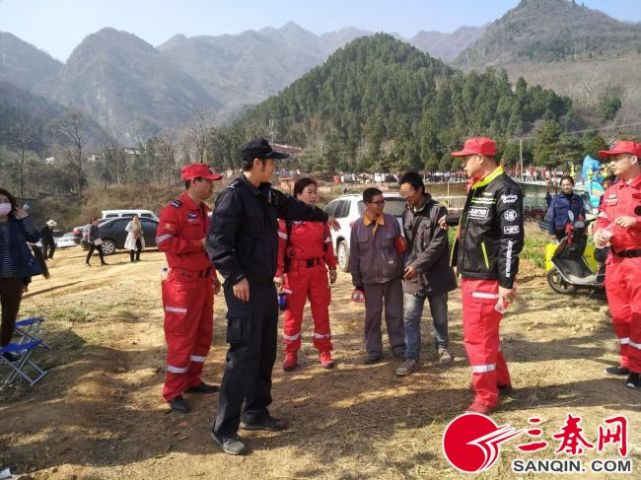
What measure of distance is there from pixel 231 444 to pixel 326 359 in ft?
5.34

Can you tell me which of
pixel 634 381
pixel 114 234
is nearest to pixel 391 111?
pixel 114 234

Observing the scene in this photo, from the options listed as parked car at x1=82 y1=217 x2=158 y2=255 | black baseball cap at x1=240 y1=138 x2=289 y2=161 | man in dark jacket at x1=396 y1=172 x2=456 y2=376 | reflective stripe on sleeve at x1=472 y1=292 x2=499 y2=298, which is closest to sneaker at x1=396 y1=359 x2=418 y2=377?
man in dark jacket at x1=396 y1=172 x2=456 y2=376

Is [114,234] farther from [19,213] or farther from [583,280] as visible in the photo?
[583,280]

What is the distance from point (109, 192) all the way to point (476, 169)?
4883 cm

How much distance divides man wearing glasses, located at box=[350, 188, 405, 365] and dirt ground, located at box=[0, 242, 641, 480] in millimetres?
274

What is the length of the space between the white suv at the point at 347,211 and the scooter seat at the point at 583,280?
303cm

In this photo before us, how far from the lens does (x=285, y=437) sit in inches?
130

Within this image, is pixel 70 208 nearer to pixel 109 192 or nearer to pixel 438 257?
pixel 109 192

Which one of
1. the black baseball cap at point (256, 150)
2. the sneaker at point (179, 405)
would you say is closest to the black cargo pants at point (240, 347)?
the sneaker at point (179, 405)

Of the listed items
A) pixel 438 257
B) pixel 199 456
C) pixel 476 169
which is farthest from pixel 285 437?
pixel 476 169

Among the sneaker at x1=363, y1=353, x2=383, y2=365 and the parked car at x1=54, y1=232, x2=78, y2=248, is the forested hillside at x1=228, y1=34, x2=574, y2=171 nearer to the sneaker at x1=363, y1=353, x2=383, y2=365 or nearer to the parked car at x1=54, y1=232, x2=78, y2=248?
the parked car at x1=54, y1=232, x2=78, y2=248

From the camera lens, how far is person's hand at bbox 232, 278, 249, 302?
2.90 metres

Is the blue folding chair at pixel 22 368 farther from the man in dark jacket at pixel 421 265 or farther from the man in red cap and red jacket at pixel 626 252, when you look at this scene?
the man in red cap and red jacket at pixel 626 252

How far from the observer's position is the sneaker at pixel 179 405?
12.3ft
